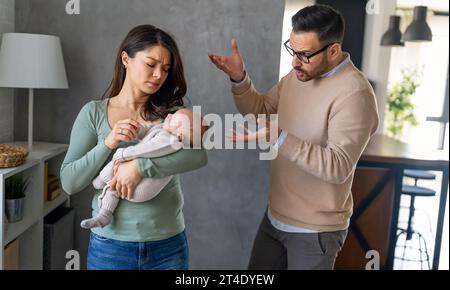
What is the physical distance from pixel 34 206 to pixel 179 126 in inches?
18.5

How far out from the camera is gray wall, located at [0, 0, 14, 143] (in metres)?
1.00

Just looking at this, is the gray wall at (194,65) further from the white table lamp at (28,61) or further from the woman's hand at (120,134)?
the woman's hand at (120,134)

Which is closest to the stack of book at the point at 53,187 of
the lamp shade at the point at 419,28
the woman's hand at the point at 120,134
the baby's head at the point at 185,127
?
the woman's hand at the point at 120,134

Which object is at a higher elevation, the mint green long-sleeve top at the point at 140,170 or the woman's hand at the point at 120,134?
the woman's hand at the point at 120,134

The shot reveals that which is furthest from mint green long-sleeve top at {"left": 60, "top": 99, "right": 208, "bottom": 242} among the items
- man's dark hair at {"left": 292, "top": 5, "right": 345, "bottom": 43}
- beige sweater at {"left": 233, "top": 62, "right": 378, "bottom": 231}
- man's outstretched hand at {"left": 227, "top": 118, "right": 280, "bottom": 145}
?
man's dark hair at {"left": 292, "top": 5, "right": 345, "bottom": 43}

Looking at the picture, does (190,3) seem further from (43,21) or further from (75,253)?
(75,253)

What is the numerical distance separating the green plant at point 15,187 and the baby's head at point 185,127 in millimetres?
415

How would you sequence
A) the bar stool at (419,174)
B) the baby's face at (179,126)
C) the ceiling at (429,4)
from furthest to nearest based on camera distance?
the bar stool at (419,174)
the ceiling at (429,4)
the baby's face at (179,126)

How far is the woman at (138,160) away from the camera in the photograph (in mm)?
917

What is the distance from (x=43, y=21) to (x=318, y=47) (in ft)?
2.17

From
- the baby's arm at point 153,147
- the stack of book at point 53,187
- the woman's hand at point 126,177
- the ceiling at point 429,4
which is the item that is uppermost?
the ceiling at point 429,4

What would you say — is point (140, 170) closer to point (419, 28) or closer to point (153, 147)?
point (153, 147)

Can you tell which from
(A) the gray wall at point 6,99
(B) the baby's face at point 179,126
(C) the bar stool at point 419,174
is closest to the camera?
(B) the baby's face at point 179,126

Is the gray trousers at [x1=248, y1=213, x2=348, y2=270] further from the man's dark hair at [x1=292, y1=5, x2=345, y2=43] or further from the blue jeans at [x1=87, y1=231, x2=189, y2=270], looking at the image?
the man's dark hair at [x1=292, y1=5, x2=345, y2=43]
